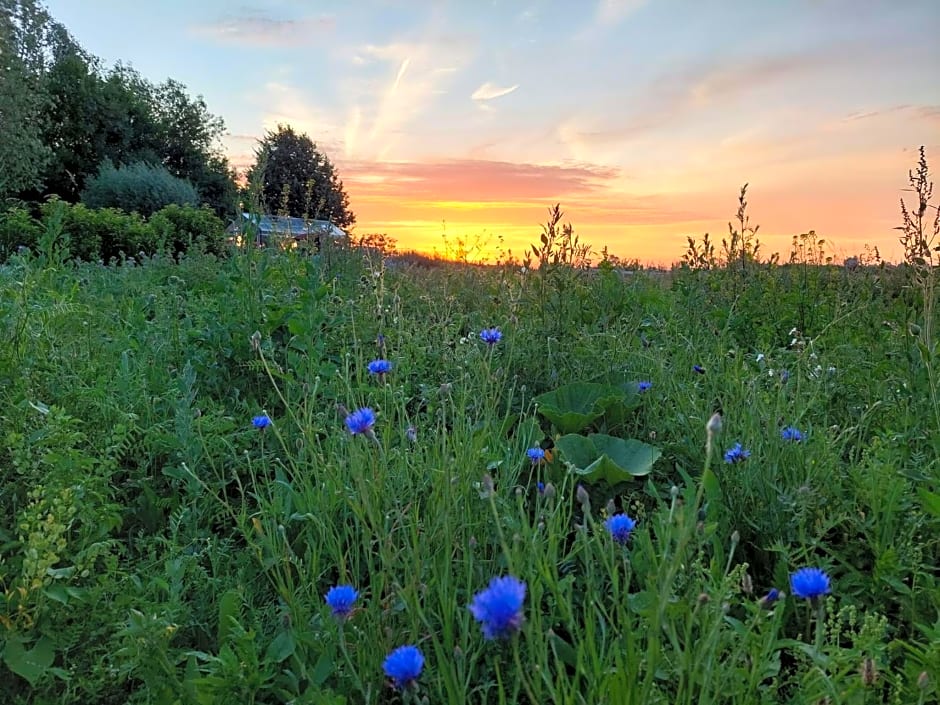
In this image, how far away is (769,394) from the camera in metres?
2.30

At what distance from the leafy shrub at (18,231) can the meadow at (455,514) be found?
18.8 ft

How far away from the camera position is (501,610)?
2.54ft

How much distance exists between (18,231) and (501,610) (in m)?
9.16

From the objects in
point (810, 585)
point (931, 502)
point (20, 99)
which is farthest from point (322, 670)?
point (20, 99)

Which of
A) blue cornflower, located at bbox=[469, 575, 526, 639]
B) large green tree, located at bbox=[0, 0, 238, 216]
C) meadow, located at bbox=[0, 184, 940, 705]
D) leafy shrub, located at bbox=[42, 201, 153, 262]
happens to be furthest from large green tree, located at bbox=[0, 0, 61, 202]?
blue cornflower, located at bbox=[469, 575, 526, 639]

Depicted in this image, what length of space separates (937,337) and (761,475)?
118 centimetres

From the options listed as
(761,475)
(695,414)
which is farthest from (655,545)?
(695,414)

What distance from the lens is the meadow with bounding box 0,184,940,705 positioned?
1151 millimetres

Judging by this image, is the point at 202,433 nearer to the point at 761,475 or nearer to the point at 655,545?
the point at 655,545

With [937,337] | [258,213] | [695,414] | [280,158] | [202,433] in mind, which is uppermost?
[280,158]

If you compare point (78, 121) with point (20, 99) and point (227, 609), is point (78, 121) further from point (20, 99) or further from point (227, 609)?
point (227, 609)

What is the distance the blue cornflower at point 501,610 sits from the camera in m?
0.77

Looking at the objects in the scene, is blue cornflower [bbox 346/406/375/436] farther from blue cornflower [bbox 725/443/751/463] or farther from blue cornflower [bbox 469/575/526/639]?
blue cornflower [bbox 725/443/751/463]

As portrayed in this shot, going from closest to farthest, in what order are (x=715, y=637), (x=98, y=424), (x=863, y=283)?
(x=715, y=637) < (x=98, y=424) < (x=863, y=283)
